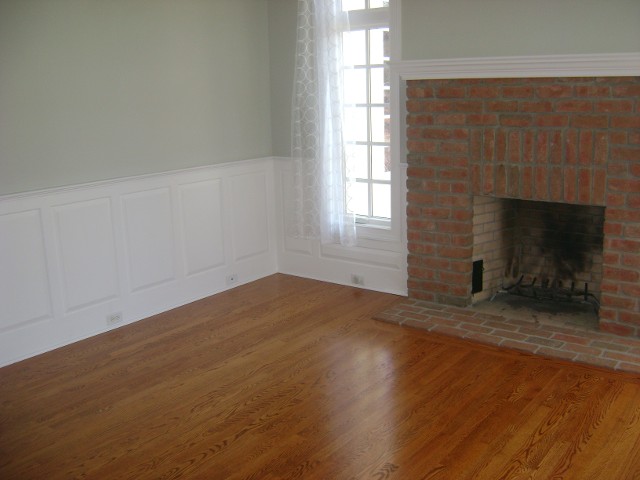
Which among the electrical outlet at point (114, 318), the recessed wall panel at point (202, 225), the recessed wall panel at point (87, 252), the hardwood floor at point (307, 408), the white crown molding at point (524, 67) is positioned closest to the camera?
the hardwood floor at point (307, 408)

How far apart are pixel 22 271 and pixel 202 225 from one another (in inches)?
54.8

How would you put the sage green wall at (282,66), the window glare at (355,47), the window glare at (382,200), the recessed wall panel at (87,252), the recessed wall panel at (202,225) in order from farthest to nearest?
the sage green wall at (282,66)
the window glare at (382,200)
the recessed wall panel at (202,225)
the window glare at (355,47)
the recessed wall panel at (87,252)

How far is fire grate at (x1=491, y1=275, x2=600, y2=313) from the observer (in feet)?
15.2

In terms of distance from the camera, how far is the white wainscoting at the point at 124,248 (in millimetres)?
4043

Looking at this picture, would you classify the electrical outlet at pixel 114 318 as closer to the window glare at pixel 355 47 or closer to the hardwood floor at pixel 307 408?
the hardwood floor at pixel 307 408

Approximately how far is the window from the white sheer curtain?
0.23 ft

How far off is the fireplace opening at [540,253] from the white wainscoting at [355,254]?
57 centimetres

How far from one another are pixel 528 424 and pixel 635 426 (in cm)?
46

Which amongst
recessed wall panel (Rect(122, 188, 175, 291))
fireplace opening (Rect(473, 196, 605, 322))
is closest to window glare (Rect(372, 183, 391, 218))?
fireplace opening (Rect(473, 196, 605, 322))

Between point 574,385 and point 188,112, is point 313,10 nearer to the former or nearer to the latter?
point 188,112

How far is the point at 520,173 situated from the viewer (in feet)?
14.0

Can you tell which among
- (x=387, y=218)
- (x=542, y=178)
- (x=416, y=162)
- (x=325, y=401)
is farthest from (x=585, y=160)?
(x=325, y=401)

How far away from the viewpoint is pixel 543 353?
3895 mm

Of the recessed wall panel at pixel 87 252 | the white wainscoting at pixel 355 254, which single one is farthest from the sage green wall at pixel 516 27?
the recessed wall panel at pixel 87 252
